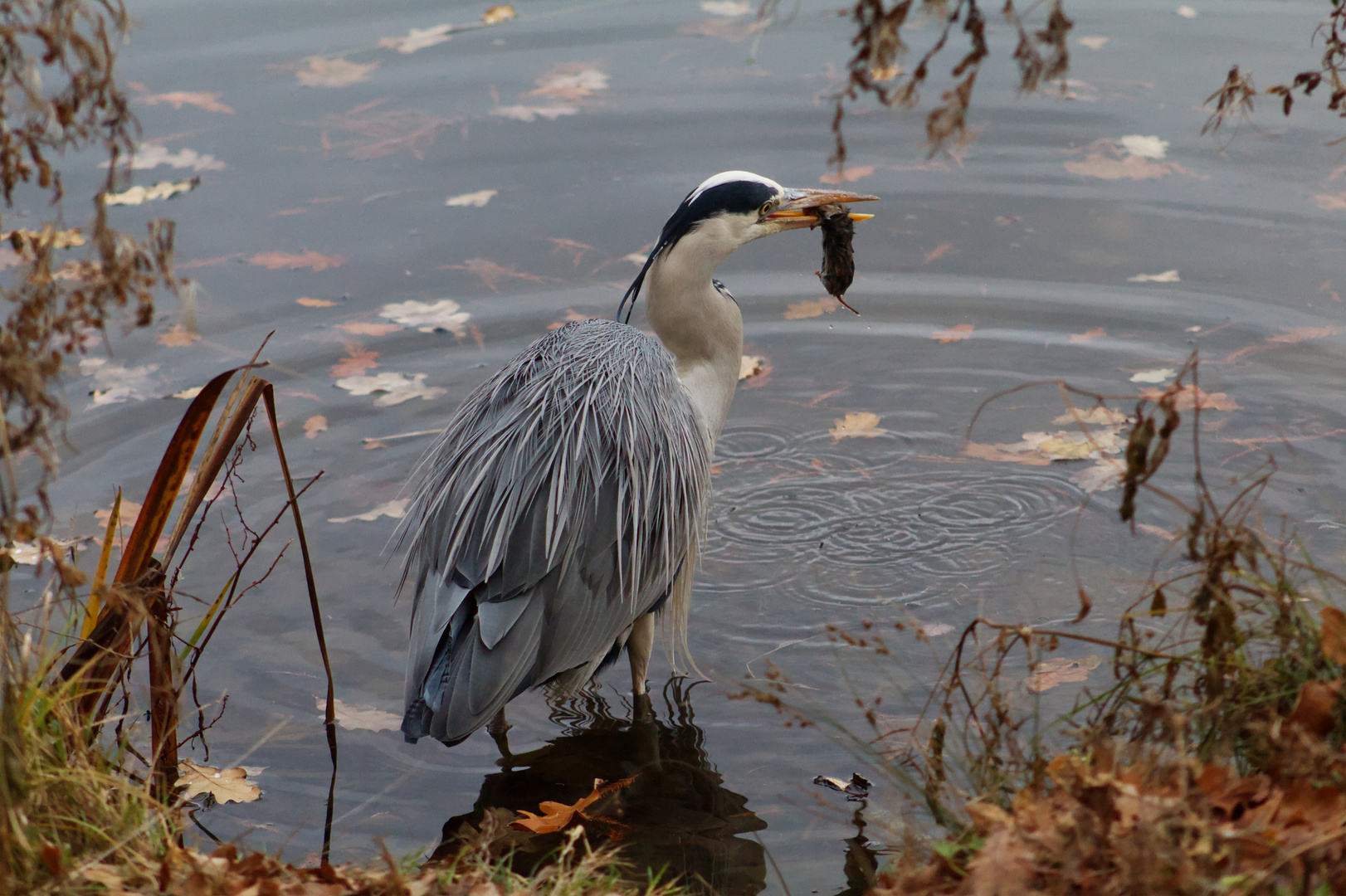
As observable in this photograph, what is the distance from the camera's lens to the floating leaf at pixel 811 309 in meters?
6.57

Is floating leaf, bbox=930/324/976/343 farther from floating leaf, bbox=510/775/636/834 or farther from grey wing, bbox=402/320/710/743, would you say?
floating leaf, bbox=510/775/636/834

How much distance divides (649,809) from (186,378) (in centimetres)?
352

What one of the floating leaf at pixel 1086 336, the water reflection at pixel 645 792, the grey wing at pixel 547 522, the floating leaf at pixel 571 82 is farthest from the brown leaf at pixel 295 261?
the floating leaf at pixel 1086 336

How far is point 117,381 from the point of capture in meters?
6.04

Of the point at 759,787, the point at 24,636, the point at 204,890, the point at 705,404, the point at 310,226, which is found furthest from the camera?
the point at 310,226

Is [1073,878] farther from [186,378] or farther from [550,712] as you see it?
[186,378]

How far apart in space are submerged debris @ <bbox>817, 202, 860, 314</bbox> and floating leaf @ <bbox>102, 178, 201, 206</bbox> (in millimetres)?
4509

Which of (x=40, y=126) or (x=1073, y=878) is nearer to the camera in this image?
(x=1073, y=878)

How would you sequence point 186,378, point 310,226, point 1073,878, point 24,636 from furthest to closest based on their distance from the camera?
point 310,226
point 186,378
point 24,636
point 1073,878

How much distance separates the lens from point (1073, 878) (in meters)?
2.15

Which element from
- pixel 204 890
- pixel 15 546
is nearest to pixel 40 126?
pixel 15 546

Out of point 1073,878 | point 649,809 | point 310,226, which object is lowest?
point 649,809

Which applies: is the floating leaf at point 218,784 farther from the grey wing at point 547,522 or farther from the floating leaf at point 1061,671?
the floating leaf at point 1061,671

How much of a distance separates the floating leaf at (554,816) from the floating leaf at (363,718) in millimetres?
627
